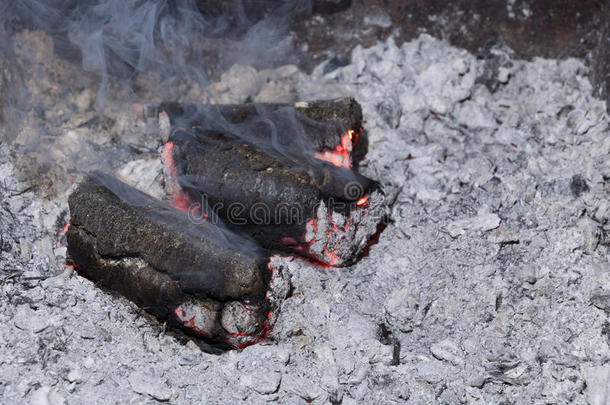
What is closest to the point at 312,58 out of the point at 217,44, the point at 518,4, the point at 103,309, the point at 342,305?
the point at 217,44

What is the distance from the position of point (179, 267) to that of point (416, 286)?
A: 110 cm

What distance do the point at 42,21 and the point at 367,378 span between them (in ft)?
9.31

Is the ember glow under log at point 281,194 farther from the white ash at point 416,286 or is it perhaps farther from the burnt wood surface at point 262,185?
the white ash at point 416,286

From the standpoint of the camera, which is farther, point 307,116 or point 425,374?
point 307,116

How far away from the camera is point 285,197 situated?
261 cm

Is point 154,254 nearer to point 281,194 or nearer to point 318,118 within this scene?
point 281,194

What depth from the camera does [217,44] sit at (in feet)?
12.5

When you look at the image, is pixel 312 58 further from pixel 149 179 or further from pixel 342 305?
pixel 342 305

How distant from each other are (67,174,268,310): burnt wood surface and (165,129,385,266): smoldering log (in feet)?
0.67

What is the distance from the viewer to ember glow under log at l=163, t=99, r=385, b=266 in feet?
8.62

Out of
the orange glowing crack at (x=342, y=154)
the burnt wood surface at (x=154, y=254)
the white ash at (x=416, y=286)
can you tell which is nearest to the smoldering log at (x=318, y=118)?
the orange glowing crack at (x=342, y=154)

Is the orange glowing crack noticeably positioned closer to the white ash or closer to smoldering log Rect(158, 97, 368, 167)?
smoldering log Rect(158, 97, 368, 167)

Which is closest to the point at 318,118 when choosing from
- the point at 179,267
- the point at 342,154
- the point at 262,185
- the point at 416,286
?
the point at 342,154

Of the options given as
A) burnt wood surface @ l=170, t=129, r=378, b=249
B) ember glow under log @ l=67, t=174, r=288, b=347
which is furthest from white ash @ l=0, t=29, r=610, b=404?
burnt wood surface @ l=170, t=129, r=378, b=249
